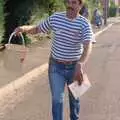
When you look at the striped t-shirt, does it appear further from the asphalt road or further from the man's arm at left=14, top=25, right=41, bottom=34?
the asphalt road

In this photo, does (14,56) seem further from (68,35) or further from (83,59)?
(83,59)

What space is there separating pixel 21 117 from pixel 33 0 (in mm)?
11523

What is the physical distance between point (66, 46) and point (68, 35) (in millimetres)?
133

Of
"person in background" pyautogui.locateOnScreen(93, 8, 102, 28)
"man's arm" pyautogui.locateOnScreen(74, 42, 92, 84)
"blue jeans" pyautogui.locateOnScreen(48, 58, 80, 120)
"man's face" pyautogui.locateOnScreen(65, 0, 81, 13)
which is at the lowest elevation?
"person in background" pyautogui.locateOnScreen(93, 8, 102, 28)

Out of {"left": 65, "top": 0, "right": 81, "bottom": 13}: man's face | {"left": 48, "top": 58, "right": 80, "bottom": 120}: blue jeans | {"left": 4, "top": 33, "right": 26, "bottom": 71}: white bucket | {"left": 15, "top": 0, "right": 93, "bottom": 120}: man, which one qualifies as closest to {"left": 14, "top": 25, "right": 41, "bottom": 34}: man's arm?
{"left": 15, "top": 0, "right": 93, "bottom": 120}: man

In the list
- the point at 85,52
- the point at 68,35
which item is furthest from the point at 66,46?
the point at 85,52

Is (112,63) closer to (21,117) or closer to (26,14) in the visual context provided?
(26,14)

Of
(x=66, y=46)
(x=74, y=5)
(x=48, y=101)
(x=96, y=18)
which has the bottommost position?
(x=96, y=18)

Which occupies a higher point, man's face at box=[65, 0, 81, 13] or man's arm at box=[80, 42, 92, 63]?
man's face at box=[65, 0, 81, 13]

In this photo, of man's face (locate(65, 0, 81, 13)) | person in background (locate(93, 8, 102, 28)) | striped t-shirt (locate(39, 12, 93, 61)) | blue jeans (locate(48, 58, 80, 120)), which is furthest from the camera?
person in background (locate(93, 8, 102, 28))

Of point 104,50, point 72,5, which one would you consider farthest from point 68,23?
point 104,50

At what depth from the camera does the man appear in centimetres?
653

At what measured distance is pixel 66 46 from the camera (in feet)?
21.7

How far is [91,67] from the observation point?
15.9 m
